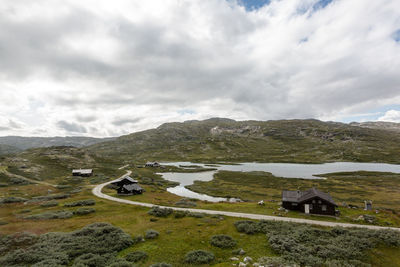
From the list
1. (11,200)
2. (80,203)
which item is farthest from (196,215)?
(11,200)

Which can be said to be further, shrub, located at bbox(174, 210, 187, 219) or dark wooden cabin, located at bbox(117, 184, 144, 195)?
dark wooden cabin, located at bbox(117, 184, 144, 195)

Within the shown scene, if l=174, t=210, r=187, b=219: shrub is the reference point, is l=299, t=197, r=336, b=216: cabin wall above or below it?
above

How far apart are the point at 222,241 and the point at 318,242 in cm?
1530

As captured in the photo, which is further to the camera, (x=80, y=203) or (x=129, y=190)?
(x=129, y=190)

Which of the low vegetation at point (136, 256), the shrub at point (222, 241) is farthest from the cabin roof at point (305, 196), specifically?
the low vegetation at point (136, 256)

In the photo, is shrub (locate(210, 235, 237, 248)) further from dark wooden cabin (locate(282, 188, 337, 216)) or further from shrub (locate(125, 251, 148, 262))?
dark wooden cabin (locate(282, 188, 337, 216))

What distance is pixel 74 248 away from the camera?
2898 cm

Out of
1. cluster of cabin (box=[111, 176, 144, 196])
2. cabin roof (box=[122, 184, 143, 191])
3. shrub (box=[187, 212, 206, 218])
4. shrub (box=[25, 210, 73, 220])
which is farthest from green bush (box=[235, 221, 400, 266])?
cluster of cabin (box=[111, 176, 144, 196])

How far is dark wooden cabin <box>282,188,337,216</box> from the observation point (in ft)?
159

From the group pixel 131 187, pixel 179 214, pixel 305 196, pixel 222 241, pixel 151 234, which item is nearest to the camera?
pixel 222 241

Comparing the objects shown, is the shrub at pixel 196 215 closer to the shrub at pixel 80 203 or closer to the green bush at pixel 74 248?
the green bush at pixel 74 248

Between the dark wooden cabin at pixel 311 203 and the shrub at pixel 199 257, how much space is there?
3485cm

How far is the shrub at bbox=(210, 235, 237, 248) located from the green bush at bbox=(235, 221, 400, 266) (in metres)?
5.00

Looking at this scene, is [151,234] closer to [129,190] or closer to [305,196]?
[305,196]
